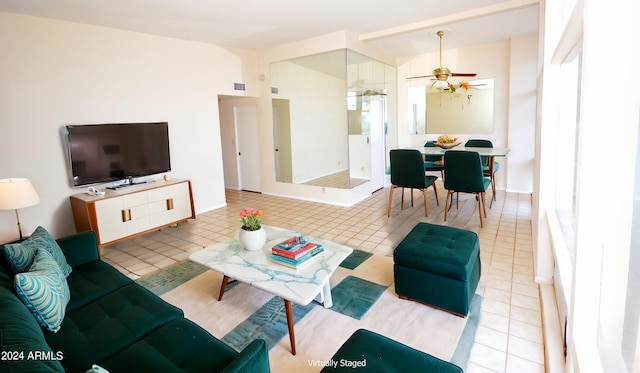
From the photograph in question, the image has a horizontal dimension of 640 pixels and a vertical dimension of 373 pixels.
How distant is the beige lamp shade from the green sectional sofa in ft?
4.66

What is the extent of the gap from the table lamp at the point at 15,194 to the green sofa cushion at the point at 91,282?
4.16ft

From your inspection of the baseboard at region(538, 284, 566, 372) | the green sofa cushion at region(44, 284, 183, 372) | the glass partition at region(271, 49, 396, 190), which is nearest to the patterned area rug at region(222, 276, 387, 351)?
the green sofa cushion at region(44, 284, 183, 372)

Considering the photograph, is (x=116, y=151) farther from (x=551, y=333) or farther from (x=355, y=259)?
(x=551, y=333)

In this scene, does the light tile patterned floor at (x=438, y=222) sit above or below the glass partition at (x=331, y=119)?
below

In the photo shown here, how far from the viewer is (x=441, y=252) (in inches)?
95.9

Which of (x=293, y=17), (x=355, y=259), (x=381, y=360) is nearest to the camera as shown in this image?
(x=381, y=360)

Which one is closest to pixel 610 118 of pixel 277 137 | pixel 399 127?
pixel 277 137

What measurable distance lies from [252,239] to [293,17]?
3.17 metres

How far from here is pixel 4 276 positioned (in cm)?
179

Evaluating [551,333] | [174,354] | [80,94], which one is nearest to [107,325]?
[174,354]

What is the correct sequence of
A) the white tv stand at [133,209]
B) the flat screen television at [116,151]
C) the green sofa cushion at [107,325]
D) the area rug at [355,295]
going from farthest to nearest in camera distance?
the flat screen television at [116,151] < the white tv stand at [133,209] < the area rug at [355,295] < the green sofa cushion at [107,325]

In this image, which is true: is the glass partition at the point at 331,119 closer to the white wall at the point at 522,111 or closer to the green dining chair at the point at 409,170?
the green dining chair at the point at 409,170

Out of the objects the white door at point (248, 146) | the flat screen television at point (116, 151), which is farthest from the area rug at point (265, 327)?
the white door at point (248, 146)

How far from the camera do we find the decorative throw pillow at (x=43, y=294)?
1.55m
